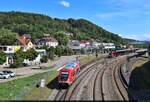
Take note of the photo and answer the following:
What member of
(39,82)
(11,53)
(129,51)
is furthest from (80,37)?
(39,82)

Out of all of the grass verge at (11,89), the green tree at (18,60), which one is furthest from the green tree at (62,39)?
the grass verge at (11,89)

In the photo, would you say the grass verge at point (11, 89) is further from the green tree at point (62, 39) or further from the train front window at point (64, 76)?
the green tree at point (62, 39)

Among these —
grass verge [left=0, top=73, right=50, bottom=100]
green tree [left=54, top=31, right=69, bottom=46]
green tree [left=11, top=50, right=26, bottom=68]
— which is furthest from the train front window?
green tree [left=54, top=31, right=69, bottom=46]

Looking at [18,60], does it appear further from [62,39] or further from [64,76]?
[62,39]

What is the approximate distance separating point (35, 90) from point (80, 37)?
173924mm

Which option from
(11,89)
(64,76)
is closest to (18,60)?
(11,89)

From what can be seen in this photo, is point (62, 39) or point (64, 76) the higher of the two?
point (62, 39)

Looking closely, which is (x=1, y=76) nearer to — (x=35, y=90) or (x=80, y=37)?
(x=35, y=90)

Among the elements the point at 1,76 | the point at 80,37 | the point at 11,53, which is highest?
the point at 80,37

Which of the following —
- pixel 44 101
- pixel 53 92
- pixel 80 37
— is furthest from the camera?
pixel 80 37

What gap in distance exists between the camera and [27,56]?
5941 cm

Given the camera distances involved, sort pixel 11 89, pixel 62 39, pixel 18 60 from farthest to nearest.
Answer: pixel 62 39
pixel 18 60
pixel 11 89

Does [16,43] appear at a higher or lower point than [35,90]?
higher

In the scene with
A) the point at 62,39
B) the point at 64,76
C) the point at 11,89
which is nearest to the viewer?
the point at 64,76
